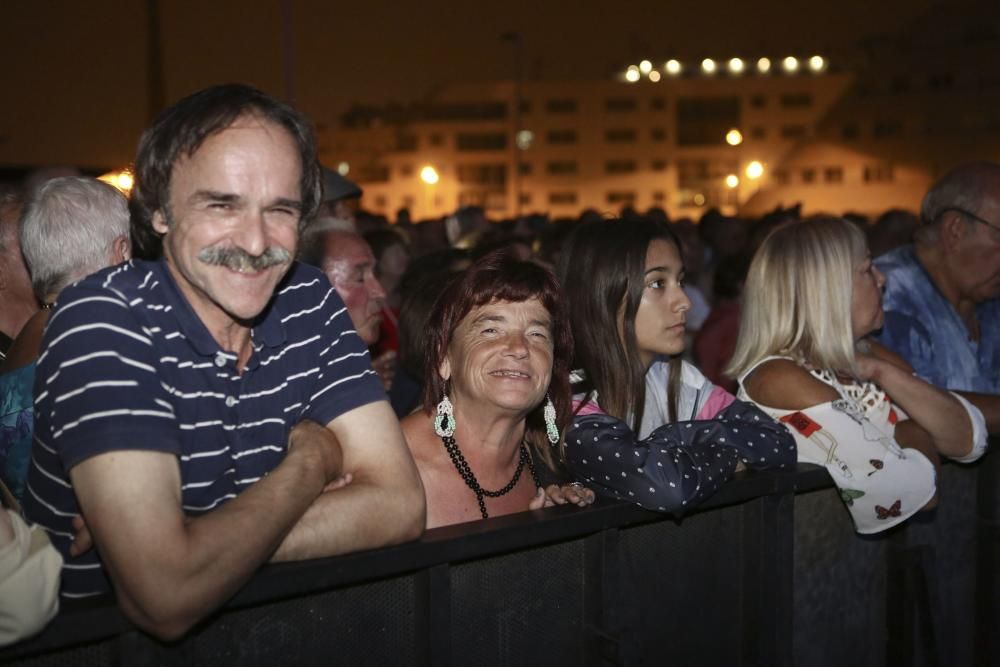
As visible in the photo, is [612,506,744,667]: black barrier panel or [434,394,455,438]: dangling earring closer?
[612,506,744,667]: black barrier panel

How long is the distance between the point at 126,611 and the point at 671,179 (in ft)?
231

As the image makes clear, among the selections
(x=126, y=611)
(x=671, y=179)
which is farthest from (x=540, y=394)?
(x=671, y=179)

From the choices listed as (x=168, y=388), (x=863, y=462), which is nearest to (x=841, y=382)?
(x=863, y=462)

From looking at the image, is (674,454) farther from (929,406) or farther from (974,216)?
(974,216)

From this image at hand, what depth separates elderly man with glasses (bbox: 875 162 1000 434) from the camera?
5203 mm

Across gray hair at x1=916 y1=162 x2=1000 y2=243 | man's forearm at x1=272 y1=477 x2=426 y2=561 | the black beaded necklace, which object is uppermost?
gray hair at x1=916 y1=162 x2=1000 y2=243

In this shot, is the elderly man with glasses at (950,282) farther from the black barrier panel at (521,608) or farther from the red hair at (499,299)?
the black barrier panel at (521,608)

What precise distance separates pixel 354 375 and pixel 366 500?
1.11 feet

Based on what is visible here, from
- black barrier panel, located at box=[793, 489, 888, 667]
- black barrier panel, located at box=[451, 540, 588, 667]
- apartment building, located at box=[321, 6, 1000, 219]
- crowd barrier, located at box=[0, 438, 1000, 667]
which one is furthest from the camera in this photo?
apartment building, located at box=[321, 6, 1000, 219]

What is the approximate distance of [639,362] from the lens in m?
3.82

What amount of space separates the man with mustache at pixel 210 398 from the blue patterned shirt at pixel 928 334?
3.49 meters

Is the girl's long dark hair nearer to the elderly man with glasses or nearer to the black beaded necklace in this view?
the black beaded necklace

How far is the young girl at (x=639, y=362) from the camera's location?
3.30m

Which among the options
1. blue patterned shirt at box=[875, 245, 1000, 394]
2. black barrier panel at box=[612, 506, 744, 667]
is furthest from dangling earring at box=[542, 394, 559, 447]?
blue patterned shirt at box=[875, 245, 1000, 394]
